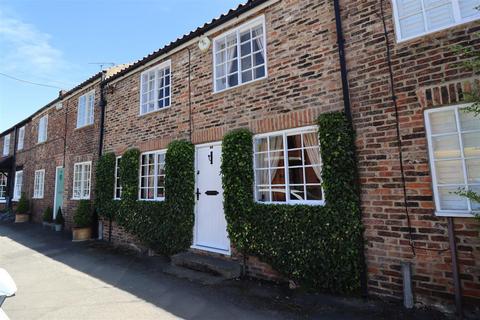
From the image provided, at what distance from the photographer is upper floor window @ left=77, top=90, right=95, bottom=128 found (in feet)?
38.0

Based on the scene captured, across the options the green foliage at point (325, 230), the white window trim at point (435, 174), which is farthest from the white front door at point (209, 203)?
the white window trim at point (435, 174)

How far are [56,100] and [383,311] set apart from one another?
632 inches

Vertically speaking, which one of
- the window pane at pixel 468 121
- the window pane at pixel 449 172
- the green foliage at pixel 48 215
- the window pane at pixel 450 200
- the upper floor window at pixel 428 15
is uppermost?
the upper floor window at pixel 428 15

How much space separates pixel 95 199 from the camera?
33.0 ft

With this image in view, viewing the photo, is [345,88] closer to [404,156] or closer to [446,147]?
[404,156]

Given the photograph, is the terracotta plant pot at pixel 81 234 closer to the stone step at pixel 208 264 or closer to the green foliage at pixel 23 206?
the stone step at pixel 208 264

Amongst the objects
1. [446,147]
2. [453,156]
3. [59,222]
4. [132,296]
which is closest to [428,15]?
[446,147]

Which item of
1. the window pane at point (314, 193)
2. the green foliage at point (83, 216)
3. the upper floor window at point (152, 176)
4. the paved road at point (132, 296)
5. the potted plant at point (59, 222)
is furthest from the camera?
the potted plant at point (59, 222)

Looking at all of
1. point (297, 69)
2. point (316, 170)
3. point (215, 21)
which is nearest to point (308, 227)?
point (316, 170)

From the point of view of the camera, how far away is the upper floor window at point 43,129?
1516 centimetres

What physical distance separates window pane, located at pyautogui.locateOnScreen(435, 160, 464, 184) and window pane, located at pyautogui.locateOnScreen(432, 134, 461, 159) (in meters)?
0.10

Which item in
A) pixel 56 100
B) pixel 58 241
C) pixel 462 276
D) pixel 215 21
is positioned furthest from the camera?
pixel 56 100

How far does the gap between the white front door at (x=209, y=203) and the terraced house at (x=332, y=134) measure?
3 cm

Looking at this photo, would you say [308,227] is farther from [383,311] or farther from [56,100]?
[56,100]
